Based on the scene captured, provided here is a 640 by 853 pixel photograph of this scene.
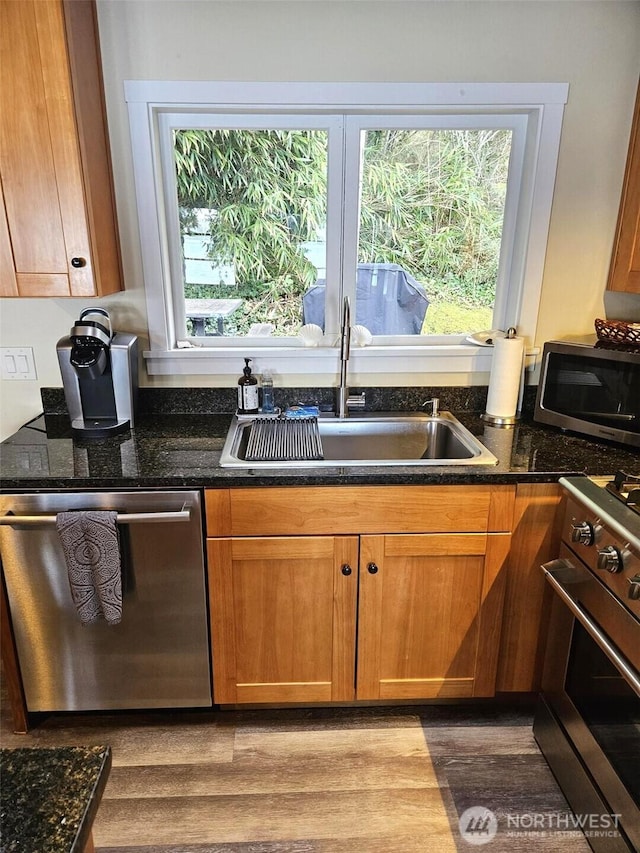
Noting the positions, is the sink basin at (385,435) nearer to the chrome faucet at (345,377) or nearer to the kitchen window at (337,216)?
the chrome faucet at (345,377)

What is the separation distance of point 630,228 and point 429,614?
143 centimetres

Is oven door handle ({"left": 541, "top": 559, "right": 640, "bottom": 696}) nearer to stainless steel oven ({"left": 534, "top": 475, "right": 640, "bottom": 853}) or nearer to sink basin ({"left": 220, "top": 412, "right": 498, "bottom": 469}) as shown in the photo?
stainless steel oven ({"left": 534, "top": 475, "right": 640, "bottom": 853})

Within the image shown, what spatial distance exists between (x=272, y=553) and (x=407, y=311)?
107 centimetres

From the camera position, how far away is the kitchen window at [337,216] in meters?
1.87

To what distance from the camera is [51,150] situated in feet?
5.27

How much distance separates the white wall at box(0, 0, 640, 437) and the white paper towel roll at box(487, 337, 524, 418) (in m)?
0.61

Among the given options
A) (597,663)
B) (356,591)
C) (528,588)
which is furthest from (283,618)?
(597,663)

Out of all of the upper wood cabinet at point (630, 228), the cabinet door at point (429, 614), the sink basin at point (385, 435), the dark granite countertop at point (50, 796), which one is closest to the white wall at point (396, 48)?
the upper wood cabinet at point (630, 228)

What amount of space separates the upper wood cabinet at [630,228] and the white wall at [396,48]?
0.16ft

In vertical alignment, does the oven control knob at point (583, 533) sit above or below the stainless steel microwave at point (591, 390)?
below

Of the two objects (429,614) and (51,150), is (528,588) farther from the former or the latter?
(51,150)

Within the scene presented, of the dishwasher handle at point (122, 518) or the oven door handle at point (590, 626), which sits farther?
the dishwasher handle at point (122, 518)

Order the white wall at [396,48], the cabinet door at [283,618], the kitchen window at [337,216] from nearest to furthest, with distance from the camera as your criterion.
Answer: the cabinet door at [283,618] → the white wall at [396,48] → the kitchen window at [337,216]

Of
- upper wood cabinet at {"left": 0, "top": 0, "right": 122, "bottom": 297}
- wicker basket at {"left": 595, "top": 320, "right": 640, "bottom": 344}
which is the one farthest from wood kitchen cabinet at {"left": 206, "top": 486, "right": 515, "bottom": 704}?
upper wood cabinet at {"left": 0, "top": 0, "right": 122, "bottom": 297}
